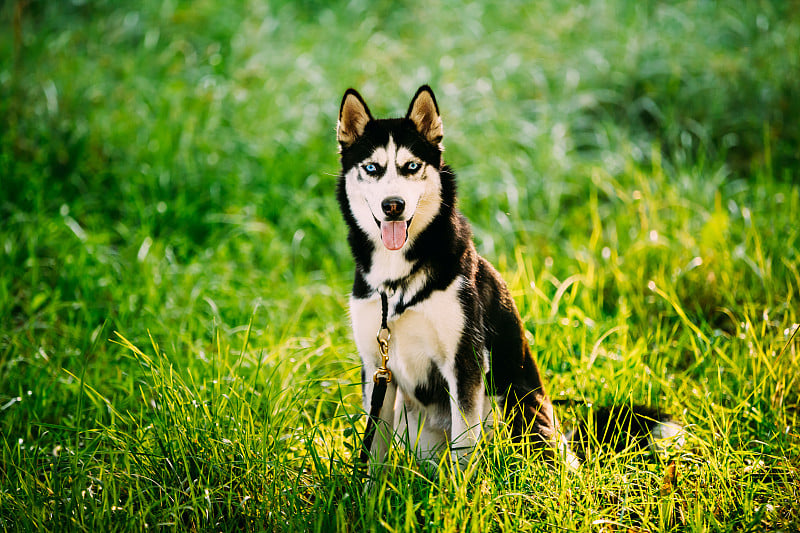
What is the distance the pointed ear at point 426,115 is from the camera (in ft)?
7.45

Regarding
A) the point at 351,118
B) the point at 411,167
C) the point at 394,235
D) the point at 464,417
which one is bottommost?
the point at 464,417

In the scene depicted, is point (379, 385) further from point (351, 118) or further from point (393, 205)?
point (351, 118)

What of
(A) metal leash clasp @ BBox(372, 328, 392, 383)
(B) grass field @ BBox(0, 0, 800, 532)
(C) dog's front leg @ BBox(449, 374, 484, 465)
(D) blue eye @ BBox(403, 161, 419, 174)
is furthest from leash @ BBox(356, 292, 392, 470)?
(D) blue eye @ BBox(403, 161, 419, 174)

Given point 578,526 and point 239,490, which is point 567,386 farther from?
point 239,490

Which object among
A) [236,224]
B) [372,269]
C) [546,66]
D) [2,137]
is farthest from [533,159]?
[2,137]

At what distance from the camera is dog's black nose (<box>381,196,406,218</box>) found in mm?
2133

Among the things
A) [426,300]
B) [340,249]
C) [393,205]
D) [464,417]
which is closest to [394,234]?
[393,205]

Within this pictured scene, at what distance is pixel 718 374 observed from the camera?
2.67m

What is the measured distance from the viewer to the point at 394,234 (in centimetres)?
218

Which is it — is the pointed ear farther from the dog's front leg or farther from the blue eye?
the dog's front leg

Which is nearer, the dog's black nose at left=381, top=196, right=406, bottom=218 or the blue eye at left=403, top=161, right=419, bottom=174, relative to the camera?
the dog's black nose at left=381, top=196, right=406, bottom=218

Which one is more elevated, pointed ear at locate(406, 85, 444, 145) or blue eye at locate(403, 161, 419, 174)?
pointed ear at locate(406, 85, 444, 145)

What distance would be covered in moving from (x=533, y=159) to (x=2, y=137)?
3.88m

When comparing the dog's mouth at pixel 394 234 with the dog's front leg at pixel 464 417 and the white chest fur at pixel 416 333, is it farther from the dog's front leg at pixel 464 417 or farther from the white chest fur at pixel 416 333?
the dog's front leg at pixel 464 417
